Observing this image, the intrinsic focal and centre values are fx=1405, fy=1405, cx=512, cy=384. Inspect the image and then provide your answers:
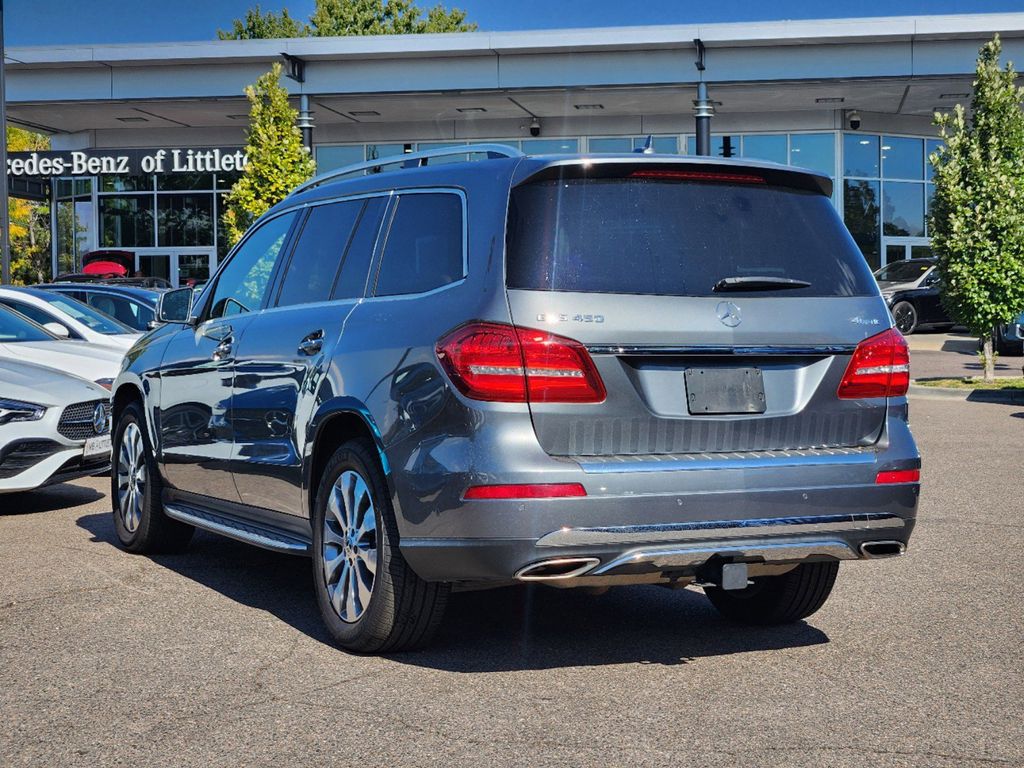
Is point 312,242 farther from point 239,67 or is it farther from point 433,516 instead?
point 239,67

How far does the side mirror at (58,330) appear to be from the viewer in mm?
13164

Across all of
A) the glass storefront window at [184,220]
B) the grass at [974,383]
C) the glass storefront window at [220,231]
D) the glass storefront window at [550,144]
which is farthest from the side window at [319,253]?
the glass storefront window at [184,220]

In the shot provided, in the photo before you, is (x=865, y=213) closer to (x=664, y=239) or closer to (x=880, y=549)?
(x=880, y=549)

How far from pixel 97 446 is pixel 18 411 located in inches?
24.2

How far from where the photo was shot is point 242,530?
654 centimetres

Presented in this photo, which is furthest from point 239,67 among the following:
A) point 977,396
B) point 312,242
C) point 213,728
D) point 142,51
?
point 213,728

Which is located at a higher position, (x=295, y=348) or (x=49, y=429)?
(x=295, y=348)

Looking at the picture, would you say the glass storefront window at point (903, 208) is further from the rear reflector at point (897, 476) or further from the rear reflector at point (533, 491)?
the rear reflector at point (533, 491)

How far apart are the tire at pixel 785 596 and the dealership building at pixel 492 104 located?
2415 cm

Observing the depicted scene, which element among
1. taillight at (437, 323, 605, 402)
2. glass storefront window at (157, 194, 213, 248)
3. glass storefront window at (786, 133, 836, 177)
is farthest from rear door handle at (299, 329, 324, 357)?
glass storefront window at (157, 194, 213, 248)

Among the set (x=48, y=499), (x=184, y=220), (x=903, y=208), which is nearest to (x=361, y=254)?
(x=48, y=499)

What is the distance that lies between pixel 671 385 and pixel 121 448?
4396 mm

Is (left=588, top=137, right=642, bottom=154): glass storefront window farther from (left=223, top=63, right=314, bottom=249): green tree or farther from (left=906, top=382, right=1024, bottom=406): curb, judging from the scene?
(left=906, top=382, right=1024, bottom=406): curb

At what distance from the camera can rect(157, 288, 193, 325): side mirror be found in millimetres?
7574
